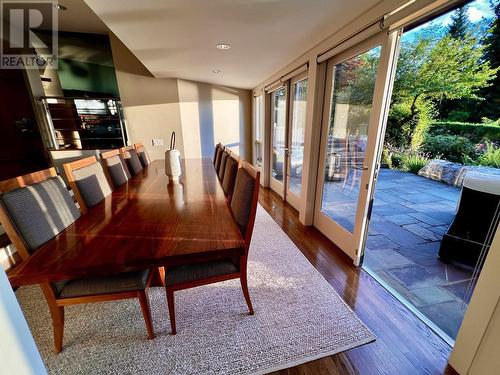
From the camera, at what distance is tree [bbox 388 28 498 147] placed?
9.13 ft

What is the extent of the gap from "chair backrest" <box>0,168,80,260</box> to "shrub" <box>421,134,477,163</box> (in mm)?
5043

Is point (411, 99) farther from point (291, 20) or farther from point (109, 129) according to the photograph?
point (109, 129)

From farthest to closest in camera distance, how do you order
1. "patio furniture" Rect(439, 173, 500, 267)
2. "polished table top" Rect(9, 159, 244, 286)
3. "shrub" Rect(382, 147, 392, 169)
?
"shrub" Rect(382, 147, 392, 169), "patio furniture" Rect(439, 173, 500, 267), "polished table top" Rect(9, 159, 244, 286)

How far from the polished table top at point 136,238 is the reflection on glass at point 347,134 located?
1.44 meters

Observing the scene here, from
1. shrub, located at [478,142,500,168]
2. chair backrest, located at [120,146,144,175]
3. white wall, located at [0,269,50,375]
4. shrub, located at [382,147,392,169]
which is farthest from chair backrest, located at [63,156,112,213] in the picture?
shrub, located at [382,147,392,169]

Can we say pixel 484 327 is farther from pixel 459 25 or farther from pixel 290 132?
pixel 459 25

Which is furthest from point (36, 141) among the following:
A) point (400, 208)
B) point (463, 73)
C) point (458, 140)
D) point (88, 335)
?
point (458, 140)

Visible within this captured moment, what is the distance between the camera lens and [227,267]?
143cm

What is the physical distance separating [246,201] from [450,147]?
16.6ft

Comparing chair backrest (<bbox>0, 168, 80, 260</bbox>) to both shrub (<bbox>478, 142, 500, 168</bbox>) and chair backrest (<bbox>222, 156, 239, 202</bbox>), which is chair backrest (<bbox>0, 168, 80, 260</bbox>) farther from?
shrub (<bbox>478, 142, 500, 168</bbox>)

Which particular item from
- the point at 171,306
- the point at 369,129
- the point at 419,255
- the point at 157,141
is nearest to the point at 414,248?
the point at 419,255

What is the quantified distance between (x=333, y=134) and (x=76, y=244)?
8.11 ft

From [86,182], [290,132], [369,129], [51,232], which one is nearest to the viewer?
[51,232]

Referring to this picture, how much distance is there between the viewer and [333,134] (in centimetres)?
244
